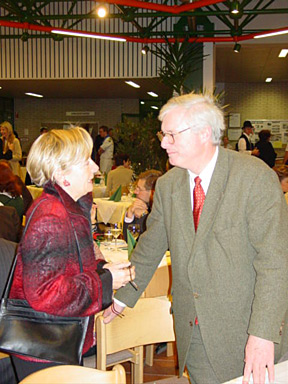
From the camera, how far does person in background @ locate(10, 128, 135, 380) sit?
185 cm

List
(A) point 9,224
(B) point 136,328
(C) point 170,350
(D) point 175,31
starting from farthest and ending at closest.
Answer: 1. (D) point 175,31
2. (A) point 9,224
3. (C) point 170,350
4. (B) point 136,328

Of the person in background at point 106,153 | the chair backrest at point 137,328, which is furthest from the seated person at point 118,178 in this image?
the chair backrest at point 137,328

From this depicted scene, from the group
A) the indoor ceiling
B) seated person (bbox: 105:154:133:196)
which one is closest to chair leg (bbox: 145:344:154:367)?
the indoor ceiling

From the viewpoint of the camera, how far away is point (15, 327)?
191 centimetres

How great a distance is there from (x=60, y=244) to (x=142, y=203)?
3.21 meters

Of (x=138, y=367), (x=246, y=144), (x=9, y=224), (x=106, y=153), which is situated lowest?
(x=138, y=367)

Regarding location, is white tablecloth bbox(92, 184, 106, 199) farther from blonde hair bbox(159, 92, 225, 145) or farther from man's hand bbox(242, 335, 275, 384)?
man's hand bbox(242, 335, 275, 384)

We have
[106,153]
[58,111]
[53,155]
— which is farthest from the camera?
[58,111]

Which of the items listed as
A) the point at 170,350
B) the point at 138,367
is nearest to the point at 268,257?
the point at 138,367

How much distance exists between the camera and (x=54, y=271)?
186 cm

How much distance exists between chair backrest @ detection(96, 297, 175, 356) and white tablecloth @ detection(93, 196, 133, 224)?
4.74 metres

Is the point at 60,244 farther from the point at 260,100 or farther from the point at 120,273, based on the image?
the point at 260,100

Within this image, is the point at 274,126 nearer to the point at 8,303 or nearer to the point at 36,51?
the point at 36,51

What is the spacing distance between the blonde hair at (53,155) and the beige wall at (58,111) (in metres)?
16.9
